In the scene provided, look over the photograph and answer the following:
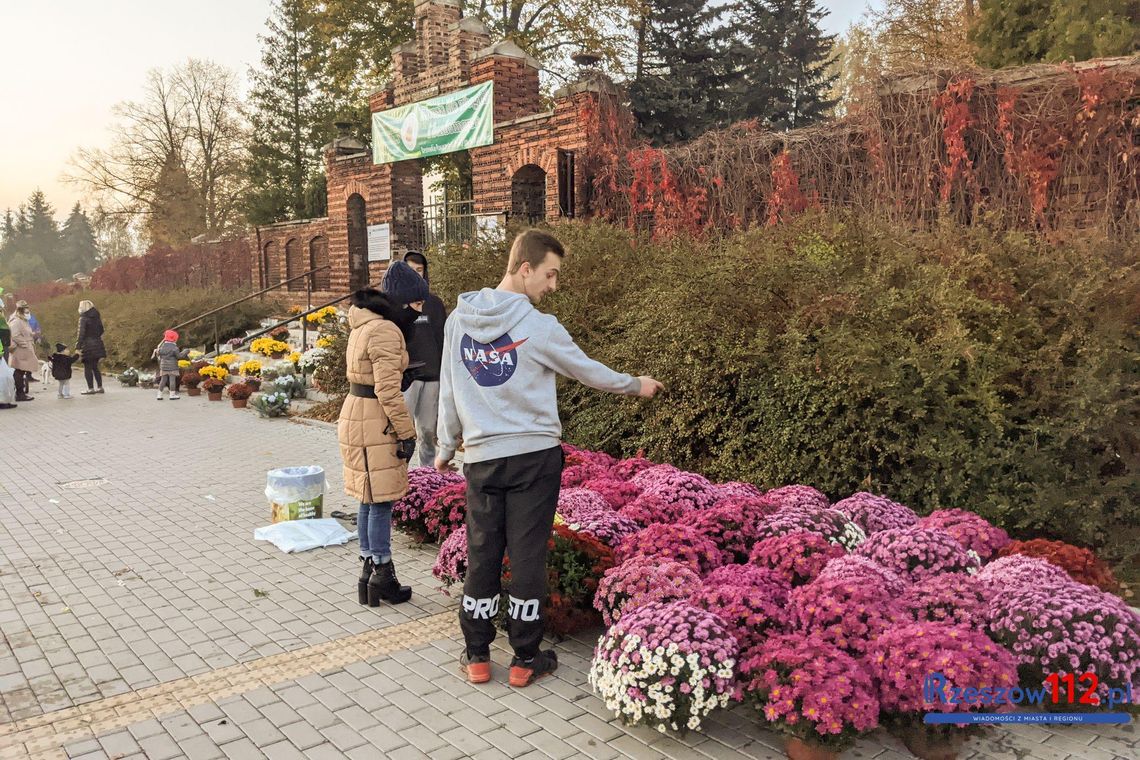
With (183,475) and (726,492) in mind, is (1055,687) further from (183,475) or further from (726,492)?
(183,475)

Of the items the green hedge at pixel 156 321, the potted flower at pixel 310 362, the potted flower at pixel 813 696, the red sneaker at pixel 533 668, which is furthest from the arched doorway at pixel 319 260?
the potted flower at pixel 813 696

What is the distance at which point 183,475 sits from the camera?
→ 821 cm

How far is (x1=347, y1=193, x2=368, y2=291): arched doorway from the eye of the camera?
1848 cm

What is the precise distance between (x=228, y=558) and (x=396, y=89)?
13.6 metres

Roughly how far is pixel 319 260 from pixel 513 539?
2152 cm

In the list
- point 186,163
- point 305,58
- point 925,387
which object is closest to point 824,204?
point 925,387

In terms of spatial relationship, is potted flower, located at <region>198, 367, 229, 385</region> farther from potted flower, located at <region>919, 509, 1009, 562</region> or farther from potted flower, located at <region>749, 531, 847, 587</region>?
potted flower, located at <region>919, 509, 1009, 562</region>

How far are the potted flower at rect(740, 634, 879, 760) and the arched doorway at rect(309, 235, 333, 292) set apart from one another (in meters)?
21.3

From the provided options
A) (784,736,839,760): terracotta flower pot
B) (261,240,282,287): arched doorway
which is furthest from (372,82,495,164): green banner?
(784,736,839,760): terracotta flower pot

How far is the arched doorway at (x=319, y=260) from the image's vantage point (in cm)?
2294

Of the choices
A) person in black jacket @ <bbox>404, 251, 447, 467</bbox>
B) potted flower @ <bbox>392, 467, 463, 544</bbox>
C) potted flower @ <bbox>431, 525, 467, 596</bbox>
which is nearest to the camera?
potted flower @ <bbox>431, 525, 467, 596</bbox>

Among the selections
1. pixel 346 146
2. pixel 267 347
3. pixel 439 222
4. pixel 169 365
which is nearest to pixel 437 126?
pixel 439 222

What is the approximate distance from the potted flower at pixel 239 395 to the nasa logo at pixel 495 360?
35.5ft

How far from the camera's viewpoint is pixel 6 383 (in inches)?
539
